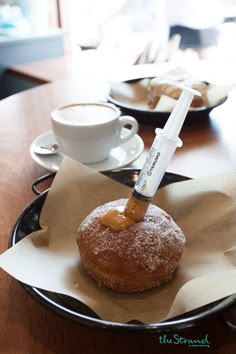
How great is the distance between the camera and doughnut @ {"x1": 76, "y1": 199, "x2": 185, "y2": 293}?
0.46m

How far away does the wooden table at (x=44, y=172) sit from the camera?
1.38ft

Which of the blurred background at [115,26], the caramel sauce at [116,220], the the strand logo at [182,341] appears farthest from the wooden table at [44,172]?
the blurred background at [115,26]

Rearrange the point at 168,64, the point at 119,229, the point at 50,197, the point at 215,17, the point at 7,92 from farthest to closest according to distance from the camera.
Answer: the point at 215,17
the point at 7,92
the point at 168,64
the point at 50,197
the point at 119,229

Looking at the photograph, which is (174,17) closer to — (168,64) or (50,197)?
→ (168,64)

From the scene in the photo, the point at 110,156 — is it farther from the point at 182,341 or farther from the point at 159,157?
the point at 182,341

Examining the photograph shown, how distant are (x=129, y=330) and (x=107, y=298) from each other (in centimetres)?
10

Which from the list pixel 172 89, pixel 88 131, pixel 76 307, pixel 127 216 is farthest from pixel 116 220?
pixel 172 89

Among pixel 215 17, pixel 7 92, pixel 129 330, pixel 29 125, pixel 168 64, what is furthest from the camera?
pixel 215 17

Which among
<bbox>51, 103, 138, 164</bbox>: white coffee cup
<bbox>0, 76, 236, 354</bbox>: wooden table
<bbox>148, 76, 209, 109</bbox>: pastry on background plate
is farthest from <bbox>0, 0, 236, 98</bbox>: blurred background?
<bbox>51, 103, 138, 164</bbox>: white coffee cup

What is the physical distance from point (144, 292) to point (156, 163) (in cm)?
16

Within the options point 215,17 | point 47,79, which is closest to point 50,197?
point 47,79

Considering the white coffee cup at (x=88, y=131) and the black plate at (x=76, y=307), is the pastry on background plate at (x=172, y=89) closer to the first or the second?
the white coffee cup at (x=88, y=131)

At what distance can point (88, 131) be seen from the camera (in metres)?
0.77

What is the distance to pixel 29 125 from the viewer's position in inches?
40.7
